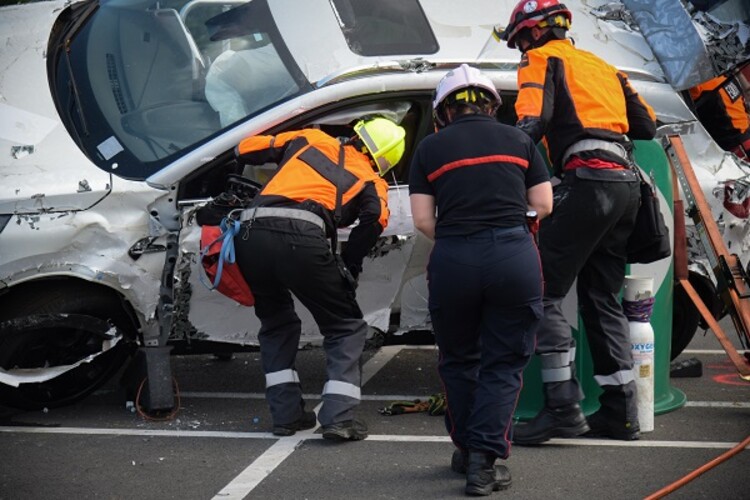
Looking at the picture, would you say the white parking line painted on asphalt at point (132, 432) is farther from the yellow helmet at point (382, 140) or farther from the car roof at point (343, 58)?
the yellow helmet at point (382, 140)

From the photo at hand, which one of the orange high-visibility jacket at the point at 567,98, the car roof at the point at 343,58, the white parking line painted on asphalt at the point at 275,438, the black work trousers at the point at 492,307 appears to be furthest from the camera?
the car roof at the point at 343,58

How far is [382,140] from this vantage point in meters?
6.05

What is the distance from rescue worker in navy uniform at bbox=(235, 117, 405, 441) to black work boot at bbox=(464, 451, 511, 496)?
0.93m

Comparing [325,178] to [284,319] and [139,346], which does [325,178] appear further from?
[139,346]

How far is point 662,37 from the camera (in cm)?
692

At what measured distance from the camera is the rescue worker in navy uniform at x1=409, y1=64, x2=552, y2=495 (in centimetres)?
502

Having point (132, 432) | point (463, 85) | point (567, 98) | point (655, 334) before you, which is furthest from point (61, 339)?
point (655, 334)

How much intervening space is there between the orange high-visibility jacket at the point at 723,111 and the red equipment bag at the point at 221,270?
9.20ft

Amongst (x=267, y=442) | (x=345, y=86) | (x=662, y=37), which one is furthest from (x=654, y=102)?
(x=267, y=442)

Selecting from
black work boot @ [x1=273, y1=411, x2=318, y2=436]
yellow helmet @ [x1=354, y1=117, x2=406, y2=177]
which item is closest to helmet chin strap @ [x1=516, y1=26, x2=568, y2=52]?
yellow helmet @ [x1=354, y1=117, x2=406, y2=177]

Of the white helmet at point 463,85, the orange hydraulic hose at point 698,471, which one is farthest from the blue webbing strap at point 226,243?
the orange hydraulic hose at point 698,471

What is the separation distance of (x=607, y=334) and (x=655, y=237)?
0.48m

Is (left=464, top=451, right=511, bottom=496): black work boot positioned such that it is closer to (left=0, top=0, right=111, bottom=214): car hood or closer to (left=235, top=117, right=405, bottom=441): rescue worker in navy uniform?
(left=235, top=117, right=405, bottom=441): rescue worker in navy uniform

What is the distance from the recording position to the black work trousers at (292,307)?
579 centimetres
